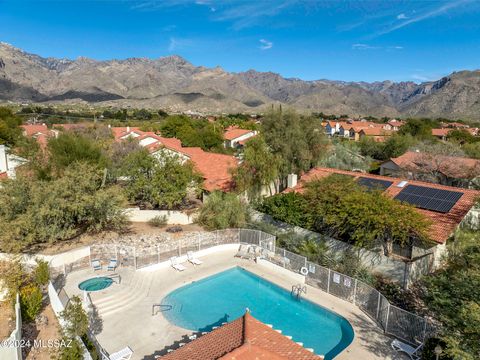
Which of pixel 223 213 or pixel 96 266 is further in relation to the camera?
pixel 223 213

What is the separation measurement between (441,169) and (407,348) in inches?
1124

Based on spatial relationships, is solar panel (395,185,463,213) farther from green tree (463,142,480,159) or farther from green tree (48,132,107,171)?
green tree (463,142,480,159)

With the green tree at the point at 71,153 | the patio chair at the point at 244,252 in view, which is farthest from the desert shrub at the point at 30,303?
the green tree at the point at 71,153

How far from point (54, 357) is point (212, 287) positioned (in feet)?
27.3

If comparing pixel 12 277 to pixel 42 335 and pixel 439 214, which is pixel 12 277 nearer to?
pixel 42 335

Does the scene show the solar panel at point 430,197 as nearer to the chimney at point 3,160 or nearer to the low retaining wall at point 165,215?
the low retaining wall at point 165,215

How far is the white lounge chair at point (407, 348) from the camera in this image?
42.1 feet

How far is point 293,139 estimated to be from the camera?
31.6 metres

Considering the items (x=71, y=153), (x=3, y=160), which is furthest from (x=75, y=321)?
(x=3, y=160)

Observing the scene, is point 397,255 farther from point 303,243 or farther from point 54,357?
point 54,357

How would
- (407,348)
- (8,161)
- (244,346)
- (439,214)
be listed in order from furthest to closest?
(8,161), (439,214), (407,348), (244,346)

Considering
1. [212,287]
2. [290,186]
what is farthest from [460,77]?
[212,287]

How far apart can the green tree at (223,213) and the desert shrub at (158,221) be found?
2.78m

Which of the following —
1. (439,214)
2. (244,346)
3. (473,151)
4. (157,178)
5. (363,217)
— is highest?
(473,151)
